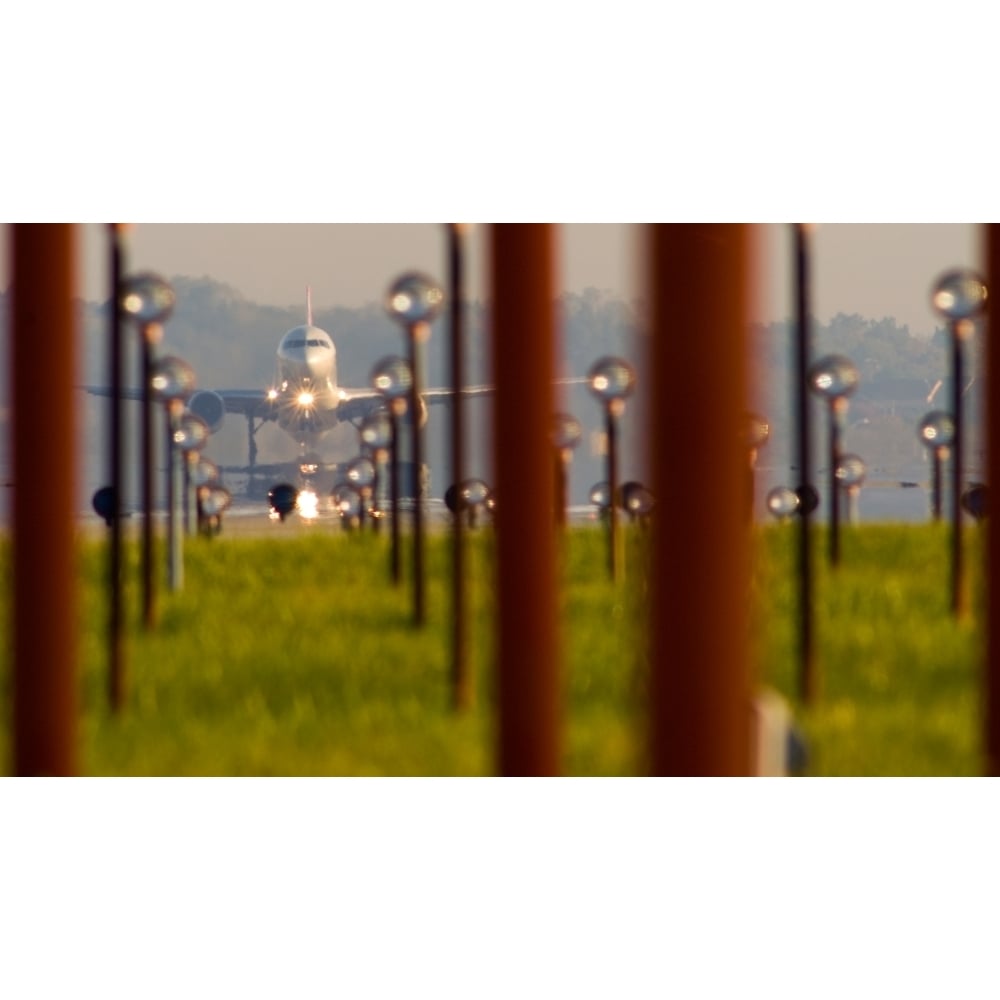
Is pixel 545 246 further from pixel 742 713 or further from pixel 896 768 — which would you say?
pixel 896 768

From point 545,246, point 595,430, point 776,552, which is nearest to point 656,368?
point 545,246

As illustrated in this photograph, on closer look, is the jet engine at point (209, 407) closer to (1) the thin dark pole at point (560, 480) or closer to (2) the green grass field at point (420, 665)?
(2) the green grass field at point (420, 665)

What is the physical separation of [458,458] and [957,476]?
1.84m

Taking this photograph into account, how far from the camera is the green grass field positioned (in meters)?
5.13

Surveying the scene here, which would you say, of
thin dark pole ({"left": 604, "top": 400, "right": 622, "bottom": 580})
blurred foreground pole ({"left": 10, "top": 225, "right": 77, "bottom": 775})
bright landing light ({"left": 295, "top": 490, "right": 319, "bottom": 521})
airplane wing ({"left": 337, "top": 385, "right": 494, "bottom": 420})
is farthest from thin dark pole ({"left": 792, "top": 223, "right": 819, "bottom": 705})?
blurred foreground pole ({"left": 10, "top": 225, "right": 77, "bottom": 775})

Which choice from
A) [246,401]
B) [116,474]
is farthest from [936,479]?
[116,474]

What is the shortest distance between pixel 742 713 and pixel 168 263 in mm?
2346

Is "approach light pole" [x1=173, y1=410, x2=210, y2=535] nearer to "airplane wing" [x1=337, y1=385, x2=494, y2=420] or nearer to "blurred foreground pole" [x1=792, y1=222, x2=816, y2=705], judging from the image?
"airplane wing" [x1=337, y1=385, x2=494, y2=420]

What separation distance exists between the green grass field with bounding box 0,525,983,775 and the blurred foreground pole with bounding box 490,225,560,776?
0.36ft

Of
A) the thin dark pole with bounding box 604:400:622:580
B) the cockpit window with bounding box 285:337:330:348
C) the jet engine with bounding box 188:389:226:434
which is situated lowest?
the thin dark pole with bounding box 604:400:622:580

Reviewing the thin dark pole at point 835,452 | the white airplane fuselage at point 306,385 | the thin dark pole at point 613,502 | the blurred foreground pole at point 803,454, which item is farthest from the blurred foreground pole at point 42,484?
the thin dark pole at point 835,452

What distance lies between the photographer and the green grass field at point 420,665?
513 cm

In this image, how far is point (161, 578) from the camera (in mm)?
6016

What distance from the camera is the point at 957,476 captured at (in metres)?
5.78
